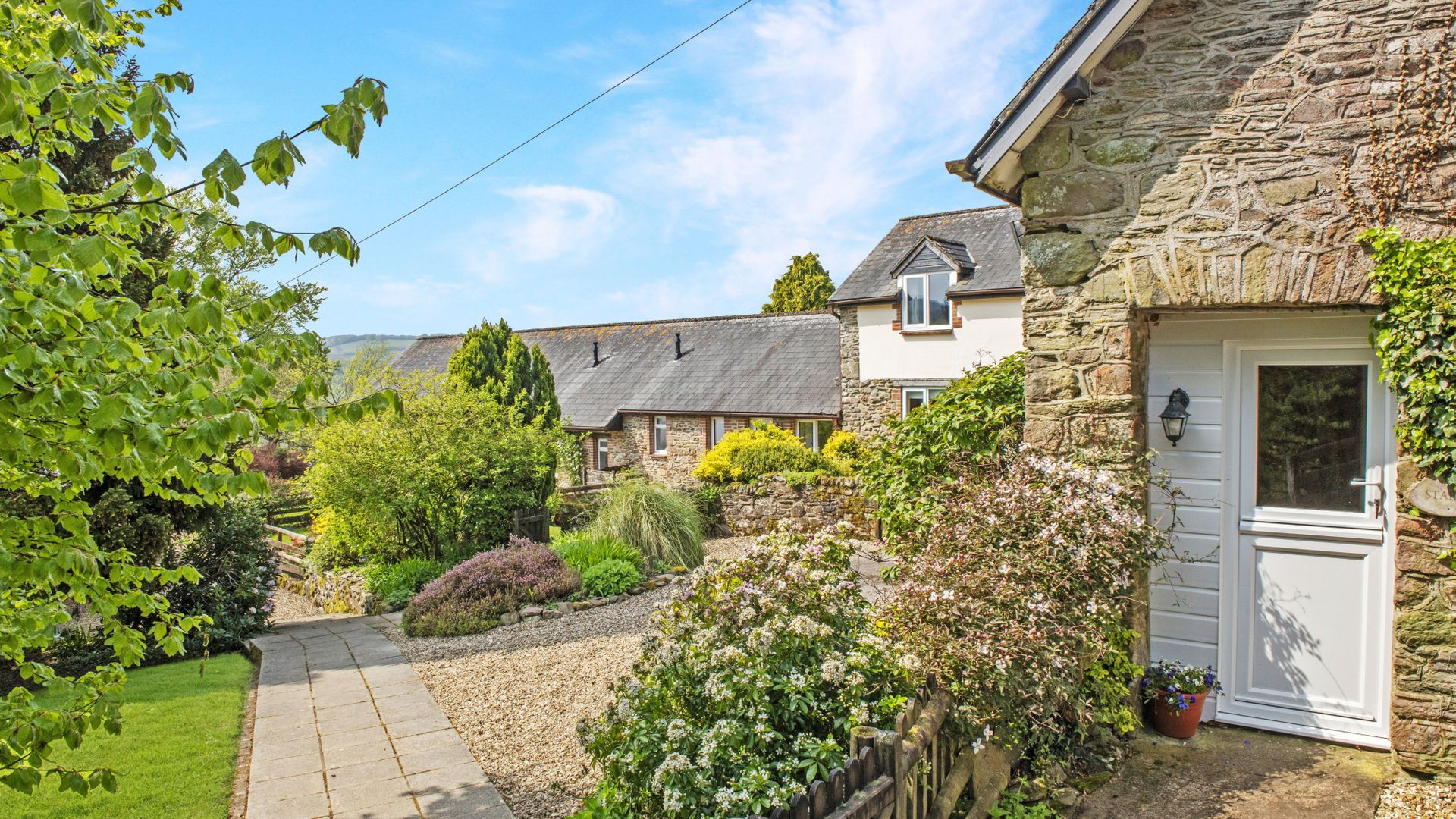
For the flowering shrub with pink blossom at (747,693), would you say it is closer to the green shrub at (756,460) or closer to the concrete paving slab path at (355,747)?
the concrete paving slab path at (355,747)

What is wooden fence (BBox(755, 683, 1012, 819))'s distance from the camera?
293 centimetres

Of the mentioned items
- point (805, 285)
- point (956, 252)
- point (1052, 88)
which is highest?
point (805, 285)

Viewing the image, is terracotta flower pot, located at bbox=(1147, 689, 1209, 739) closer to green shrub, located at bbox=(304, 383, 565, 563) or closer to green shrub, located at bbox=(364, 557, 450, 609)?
green shrub, located at bbox=(364, 557, 450, 609)

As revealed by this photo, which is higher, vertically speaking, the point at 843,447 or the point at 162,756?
the point at 843,447

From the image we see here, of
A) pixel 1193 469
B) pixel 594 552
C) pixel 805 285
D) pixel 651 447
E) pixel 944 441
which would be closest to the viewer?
pixel 1193 469

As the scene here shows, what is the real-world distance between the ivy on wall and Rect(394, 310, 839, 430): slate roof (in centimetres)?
1724

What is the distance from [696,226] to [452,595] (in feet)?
35.6

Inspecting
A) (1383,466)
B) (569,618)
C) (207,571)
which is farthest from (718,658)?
(207,571)

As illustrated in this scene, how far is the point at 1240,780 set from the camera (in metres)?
4.70

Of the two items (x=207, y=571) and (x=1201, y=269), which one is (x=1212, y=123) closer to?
(x=1201, y=269)

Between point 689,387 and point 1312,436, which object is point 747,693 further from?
point 689,387

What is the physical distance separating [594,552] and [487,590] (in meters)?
1.94

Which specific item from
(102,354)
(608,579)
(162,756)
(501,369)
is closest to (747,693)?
(102,354)

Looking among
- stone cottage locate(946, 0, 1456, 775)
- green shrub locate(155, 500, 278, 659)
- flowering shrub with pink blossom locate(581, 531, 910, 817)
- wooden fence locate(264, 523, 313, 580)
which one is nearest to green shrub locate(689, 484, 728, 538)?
wooden fence locate(264, 523, 313, 580)
